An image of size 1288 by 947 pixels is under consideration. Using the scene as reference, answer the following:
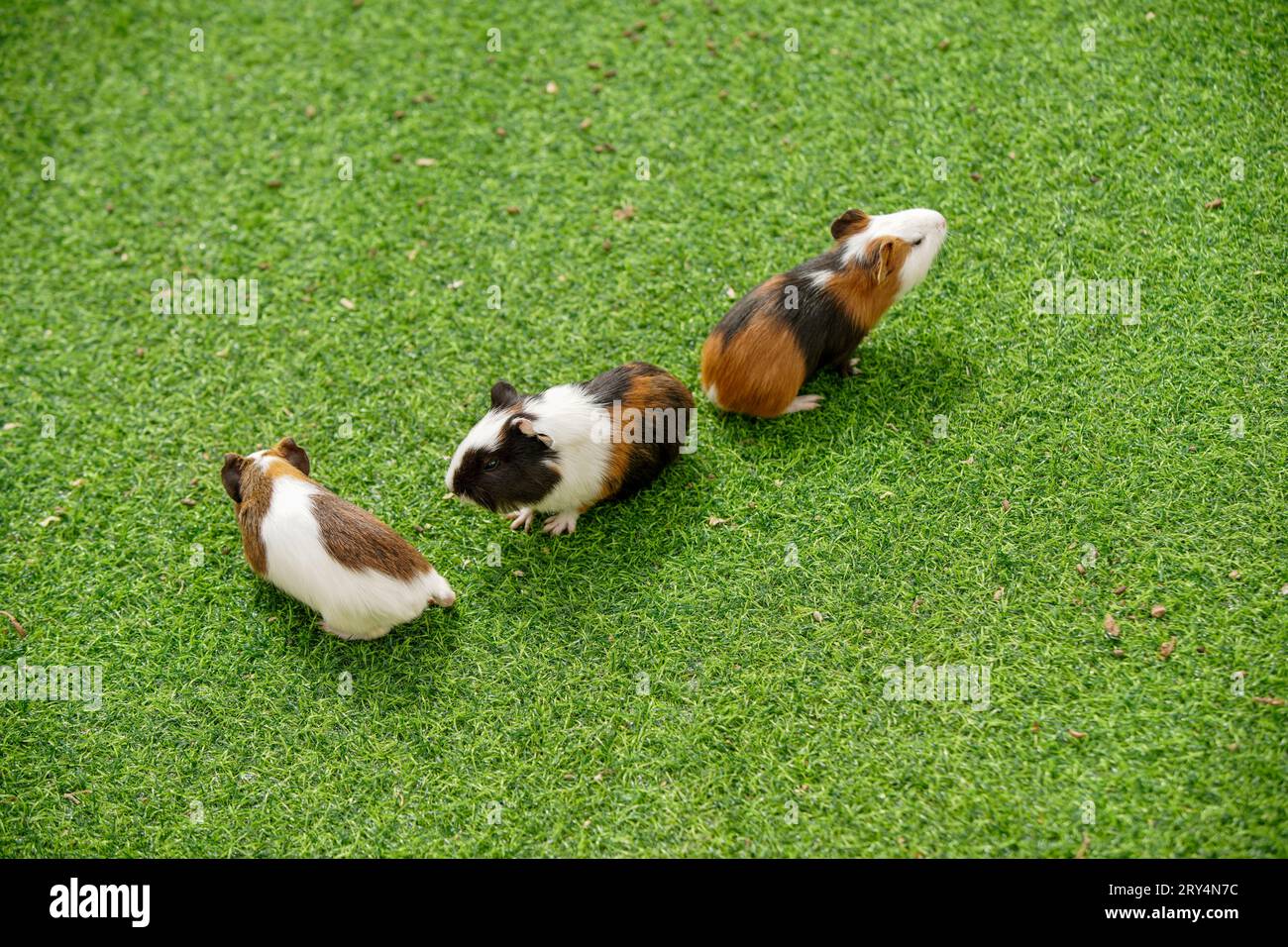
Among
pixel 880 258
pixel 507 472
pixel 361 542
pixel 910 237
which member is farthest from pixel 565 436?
pixel 910 237

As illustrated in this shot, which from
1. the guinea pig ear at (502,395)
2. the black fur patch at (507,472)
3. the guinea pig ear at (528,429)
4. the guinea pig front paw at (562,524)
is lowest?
the guinea pig front paw at (562,524)

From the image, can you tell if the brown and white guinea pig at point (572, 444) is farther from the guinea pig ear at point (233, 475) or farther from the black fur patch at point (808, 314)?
the guinea pig ear at point (233, 475)

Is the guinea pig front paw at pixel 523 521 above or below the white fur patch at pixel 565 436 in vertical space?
below

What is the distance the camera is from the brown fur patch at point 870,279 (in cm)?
437

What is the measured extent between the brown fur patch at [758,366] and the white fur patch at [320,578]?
1.66 m

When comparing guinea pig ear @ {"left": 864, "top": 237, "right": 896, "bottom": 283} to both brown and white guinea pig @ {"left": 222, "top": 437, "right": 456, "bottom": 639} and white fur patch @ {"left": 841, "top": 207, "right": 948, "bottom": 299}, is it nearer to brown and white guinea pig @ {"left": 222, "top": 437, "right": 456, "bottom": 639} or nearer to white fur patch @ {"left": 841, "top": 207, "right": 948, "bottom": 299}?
white fur patch @ {"left": 841, "top": 207, "right": 948, "bottom": 299}

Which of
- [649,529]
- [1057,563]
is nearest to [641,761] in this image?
[649,529]

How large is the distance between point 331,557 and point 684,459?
5.71 feet

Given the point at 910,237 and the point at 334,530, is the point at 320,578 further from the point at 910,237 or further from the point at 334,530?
the point at 910,237

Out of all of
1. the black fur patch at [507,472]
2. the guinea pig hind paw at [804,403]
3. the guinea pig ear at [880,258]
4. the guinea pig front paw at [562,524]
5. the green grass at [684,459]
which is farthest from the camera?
the guinea pig hind paw at [804,403]

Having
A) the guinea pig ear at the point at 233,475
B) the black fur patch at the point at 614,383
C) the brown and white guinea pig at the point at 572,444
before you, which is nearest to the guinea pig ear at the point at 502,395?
the brown and white guinea pig at the point at 572,444

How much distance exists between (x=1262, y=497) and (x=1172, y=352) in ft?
2.76

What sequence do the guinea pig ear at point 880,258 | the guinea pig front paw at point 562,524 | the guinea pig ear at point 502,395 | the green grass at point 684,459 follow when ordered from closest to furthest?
1. the green grass at point 684,459
2. the guinea pig ear at point 502,395
3. the guinea pig ear at point 880,258
4. the guinea pig front paw at point 562,524

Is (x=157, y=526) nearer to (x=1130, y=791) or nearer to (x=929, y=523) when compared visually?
(x=929, y=523)
